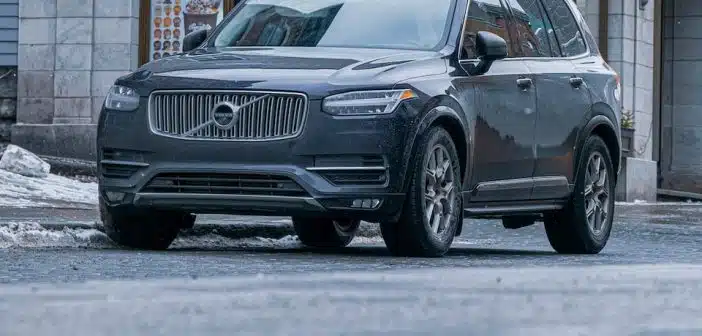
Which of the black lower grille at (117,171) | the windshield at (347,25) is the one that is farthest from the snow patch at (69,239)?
the windshield at (347,25)

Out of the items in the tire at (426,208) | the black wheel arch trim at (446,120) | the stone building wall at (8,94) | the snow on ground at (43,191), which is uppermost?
the black wheel arch trim at (446,120)

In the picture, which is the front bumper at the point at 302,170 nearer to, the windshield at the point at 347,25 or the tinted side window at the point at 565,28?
the windshield at the point at 347,25

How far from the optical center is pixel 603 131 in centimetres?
1077

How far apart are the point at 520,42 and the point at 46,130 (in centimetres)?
1072

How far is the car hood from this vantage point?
8.51 meters

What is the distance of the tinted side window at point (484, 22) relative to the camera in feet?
31.1

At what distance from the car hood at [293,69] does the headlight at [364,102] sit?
4cm

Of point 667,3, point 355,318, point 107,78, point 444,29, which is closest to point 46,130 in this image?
point 107,78

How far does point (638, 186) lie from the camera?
891 inches

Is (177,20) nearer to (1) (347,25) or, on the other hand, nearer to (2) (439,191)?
(1) (347,25)

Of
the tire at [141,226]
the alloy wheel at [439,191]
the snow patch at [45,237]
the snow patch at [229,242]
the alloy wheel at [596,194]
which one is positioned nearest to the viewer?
the alloy wheel at [439,191]

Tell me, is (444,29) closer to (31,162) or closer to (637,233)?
(637,233)

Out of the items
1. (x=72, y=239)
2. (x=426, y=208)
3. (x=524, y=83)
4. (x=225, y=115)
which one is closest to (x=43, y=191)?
(x=72, y=239)

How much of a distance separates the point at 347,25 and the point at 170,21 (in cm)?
1092
